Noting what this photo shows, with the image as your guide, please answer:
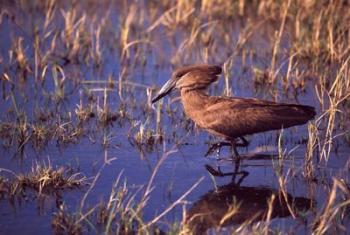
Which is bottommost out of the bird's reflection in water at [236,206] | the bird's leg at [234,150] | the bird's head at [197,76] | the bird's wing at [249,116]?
the bird's reflection in water at [236,206]

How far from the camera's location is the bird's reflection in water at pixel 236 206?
5457mm

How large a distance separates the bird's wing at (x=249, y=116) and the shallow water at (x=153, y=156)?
0.90 ft

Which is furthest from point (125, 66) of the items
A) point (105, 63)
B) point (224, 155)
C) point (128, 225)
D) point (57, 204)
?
point (128, 225)

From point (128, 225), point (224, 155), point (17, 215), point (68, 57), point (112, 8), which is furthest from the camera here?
point (112, 8)

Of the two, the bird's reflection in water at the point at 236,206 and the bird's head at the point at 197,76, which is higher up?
the bird's head at the point at 197,76

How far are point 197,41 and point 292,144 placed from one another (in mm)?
4019

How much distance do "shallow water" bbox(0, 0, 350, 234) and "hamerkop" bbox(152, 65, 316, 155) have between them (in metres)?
0.27

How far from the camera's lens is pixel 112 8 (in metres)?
13.2

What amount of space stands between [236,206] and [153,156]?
1.55 m

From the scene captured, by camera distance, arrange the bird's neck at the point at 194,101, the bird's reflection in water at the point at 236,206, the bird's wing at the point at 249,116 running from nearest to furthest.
→ 1. the bird's reflection in water at the point at 236,206
2. the bird's wing at the point at 249,116
3. the bird's neck at the point at 194,101

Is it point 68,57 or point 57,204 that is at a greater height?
point 68,57

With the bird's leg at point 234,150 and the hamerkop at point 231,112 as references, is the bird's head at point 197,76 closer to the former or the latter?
the hamerkop at point 231,112

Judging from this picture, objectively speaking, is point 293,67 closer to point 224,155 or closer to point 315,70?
point 315,70

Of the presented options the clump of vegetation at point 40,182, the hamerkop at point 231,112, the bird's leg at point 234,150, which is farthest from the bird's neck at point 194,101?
the clump of vegetation at point 40,182
